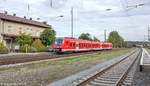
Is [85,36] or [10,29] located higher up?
[85,36]

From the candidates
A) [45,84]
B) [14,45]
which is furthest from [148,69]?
[14,45]

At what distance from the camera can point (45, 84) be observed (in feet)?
48.0

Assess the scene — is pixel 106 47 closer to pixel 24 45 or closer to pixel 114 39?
pixel 24 45

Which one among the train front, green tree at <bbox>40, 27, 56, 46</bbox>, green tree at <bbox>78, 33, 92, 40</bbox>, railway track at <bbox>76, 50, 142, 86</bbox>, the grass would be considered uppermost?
green tree at <bbox>78, 33, 92, 40</bbox>

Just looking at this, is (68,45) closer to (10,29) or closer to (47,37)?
(10,29)

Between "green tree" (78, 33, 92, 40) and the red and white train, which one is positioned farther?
"green tree" (78, 33, 92, 40)

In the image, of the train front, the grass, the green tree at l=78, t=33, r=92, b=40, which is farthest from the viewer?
the green tree at l=78, t=33, r=92, b=40

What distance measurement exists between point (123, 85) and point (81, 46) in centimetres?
4712

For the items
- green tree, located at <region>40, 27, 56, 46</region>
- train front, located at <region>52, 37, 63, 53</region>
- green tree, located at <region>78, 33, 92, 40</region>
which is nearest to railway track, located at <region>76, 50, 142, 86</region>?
train front, located at <region>52, 37, 63, 53</region>

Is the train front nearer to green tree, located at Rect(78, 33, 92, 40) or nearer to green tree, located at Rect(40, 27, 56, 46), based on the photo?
green tree, located at Rect(40, 27, 56, 46)

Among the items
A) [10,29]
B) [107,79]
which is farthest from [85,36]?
[107,79]

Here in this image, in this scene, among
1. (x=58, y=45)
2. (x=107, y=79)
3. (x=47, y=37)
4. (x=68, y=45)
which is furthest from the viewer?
(x=47, y=37)

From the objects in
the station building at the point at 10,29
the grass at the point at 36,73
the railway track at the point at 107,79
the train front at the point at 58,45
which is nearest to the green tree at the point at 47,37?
the station building at the point at 10,29

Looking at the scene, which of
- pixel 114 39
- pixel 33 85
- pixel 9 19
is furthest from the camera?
pixel 114 39
